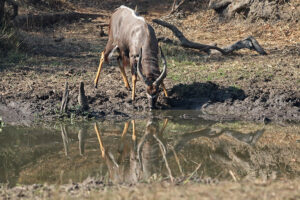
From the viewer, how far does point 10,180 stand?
627 centimetres

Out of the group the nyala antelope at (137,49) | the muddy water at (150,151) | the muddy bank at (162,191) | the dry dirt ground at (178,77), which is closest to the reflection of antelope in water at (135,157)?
the muddy water at (150,151)

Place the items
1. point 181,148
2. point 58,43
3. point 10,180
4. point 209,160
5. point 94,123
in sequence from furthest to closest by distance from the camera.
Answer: point 58,43 → point 94,123 → point 181,148 → point 209,160 → point 10,180

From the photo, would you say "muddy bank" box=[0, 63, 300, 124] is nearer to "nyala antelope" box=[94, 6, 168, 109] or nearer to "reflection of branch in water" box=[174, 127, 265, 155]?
"nyala antelope" box=[94, 6, 168, 109]

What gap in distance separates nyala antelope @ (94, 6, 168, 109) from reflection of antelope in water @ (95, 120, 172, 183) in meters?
0.92

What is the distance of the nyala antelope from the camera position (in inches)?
379

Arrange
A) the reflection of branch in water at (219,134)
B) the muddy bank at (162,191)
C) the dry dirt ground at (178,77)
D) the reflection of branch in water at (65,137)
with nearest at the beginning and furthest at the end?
the muddy bank at (162,191) → the reflection of branch in water at (65,137) → the reflection of branch in water at (219,134) → the dry dirt ground at (178,77)

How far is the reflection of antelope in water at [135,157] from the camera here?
6.21 metres

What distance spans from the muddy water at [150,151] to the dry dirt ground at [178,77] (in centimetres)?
61

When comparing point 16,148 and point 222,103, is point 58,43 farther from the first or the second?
point 16,148

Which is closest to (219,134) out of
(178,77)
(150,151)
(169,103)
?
(150,151)

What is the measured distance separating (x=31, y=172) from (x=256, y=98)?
4871mm

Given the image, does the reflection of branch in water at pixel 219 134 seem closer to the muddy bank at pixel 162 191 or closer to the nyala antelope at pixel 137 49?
the nyala antelope at pixel 137 49

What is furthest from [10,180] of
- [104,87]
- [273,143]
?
[104,87]

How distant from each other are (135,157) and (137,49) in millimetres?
3280
